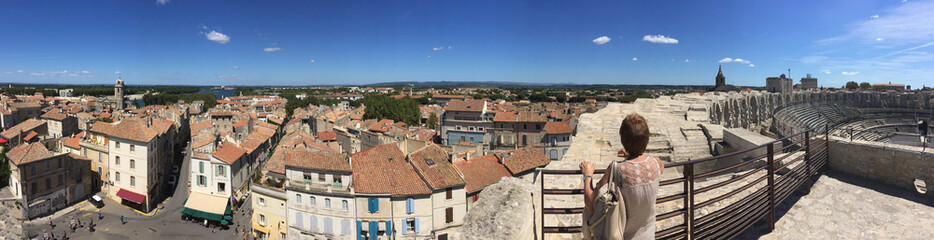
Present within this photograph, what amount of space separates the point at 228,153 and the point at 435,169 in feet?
50.6

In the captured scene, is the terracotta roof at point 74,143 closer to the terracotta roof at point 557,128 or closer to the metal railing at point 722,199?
the terracotta roof at point 557,128

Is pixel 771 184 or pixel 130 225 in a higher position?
pixel 771 184

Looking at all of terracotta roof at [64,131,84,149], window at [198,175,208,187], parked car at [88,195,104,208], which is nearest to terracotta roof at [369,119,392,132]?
window at [198,175,208,187]

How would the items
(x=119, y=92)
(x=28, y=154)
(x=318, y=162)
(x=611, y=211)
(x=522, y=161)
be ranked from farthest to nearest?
1. (x=119, y=92)
2. (x=28, y=154)
3. (x=522, y=161)
4. (x=318, y=162)
5. (x=611, y=211)

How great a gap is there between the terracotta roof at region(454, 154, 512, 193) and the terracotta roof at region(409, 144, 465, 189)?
2.28ft

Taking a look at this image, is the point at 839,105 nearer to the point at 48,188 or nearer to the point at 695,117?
the point at 695,117

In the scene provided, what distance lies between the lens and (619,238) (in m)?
2.38

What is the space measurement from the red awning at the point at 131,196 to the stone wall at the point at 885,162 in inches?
1395

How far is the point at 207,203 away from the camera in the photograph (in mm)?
25312

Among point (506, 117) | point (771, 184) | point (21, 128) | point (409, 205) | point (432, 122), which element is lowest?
point (409, 205)

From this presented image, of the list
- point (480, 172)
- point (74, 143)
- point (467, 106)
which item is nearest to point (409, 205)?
point (480, 172)

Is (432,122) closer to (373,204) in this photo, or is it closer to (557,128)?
(557,128)

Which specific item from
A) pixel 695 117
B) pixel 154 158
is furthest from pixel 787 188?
pixel 154 158

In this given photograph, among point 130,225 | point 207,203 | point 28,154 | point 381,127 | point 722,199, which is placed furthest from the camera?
point 381,127
